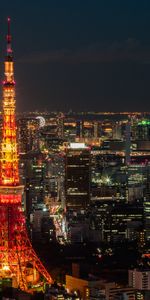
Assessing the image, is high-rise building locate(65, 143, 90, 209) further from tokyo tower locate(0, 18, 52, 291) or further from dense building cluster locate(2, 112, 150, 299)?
tokyo tower locate(0, 18, 52, 291)

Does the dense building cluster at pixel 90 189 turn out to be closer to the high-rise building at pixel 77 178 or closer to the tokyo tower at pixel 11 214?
the high-rise building at pixel 77 178

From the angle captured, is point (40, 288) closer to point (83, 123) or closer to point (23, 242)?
point (23, 242)

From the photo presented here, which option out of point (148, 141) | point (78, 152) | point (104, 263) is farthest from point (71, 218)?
point (148, 141)

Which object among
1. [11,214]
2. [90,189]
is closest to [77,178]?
[90,189]

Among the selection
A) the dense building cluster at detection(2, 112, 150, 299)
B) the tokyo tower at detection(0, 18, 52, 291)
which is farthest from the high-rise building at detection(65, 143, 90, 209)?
the tokyo tower at detection(0, 18, 52, 291)

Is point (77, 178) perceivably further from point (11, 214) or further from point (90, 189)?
point (11, 214)

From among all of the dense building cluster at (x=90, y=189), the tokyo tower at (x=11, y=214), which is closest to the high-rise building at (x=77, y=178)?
the dense building cluster at (x=90, y=189)
